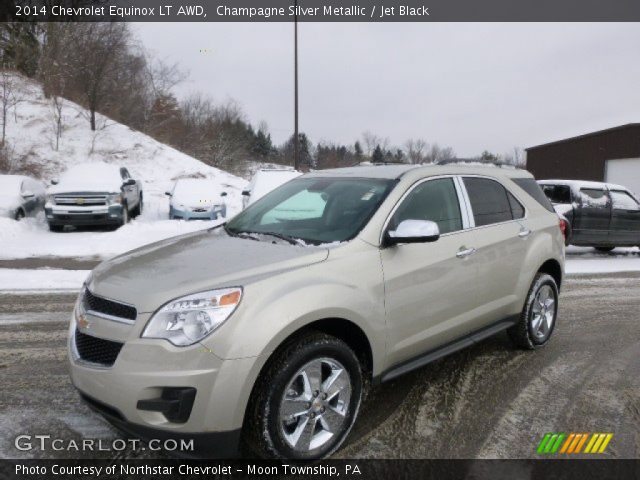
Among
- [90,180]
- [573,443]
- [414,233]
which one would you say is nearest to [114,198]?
[90,180]

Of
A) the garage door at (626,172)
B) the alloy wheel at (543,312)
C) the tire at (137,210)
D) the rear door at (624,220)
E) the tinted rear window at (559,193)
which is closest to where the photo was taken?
the alloy wheel at (543,312)

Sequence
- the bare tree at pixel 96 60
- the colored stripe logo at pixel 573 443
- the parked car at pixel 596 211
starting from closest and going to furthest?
the colored stripe logo at pixel 573 443 < the parked car at pixel 596 211 < the bare tree at pixel 96 60

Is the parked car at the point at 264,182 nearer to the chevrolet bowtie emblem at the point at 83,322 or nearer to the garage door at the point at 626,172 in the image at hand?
the chevrolet bowtie emblem at the point at 83,322

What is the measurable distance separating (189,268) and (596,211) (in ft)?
37.9

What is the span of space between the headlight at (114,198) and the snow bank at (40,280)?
425cm

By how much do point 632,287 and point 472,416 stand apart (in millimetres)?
6233

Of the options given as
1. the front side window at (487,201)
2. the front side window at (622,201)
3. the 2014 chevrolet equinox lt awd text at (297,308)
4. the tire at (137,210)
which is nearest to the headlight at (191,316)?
the 2014 chevrolet equinox lt awd text at (297,308)

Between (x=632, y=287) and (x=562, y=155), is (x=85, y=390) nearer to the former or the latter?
(x=632, y=287)

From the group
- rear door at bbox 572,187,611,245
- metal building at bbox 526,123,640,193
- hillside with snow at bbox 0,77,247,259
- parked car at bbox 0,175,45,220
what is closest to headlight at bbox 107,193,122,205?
parked car at bbox 0,175,45,220

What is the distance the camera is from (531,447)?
3129mm

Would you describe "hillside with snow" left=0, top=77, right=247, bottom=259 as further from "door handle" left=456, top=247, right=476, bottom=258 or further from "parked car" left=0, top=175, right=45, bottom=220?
"door handle" left=456, top=247, right=476, bottom=258

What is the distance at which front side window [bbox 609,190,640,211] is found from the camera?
12.1 meters

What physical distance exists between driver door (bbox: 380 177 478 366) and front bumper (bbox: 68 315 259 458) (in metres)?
1.13

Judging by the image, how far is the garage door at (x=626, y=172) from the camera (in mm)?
26872
